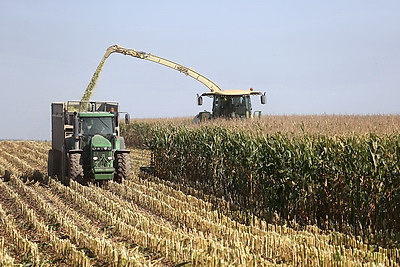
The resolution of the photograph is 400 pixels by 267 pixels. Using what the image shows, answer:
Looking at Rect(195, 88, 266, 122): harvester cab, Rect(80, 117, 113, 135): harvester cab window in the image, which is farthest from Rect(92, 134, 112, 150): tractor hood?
→ Rect(195, 88, 266, 122): harvester cab

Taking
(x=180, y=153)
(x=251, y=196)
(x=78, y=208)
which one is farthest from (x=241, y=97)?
(x=78, y=208)

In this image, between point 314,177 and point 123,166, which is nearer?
point 314,177

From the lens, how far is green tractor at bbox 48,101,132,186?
15297 mm

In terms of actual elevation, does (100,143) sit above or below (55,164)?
above

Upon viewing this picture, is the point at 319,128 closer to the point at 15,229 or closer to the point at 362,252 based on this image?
the point at 362,252

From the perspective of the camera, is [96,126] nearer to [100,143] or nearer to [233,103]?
[100,143]

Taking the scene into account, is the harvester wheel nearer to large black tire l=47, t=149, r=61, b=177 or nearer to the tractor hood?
the tractor hood

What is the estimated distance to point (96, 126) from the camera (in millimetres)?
16234

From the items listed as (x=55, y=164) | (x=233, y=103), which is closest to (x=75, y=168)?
(x=55, y=164)

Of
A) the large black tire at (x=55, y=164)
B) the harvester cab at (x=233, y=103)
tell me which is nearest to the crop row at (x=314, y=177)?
the large black tire at (x=55, y=164)

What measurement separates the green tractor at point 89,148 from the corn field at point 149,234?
1.50 feet

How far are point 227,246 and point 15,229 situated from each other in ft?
14.0

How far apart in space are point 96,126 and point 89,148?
0.73 meters

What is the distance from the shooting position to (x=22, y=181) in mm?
17125
